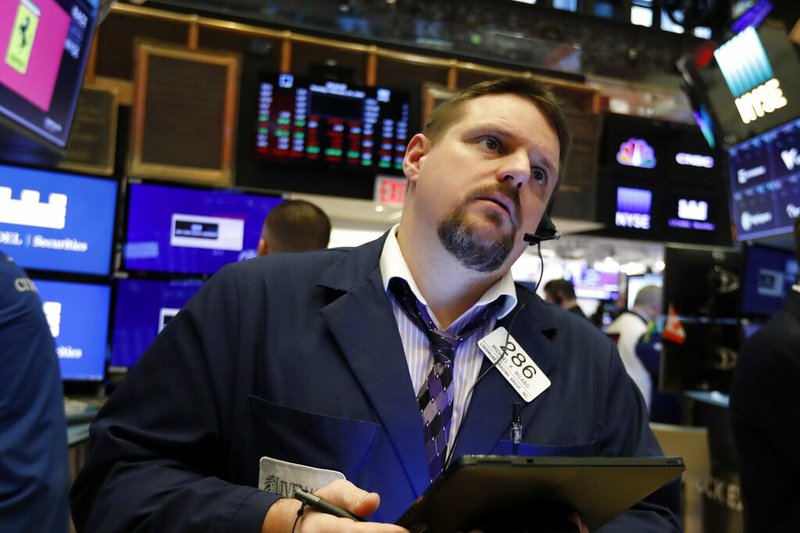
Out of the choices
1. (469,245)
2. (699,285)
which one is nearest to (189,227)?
(699,285)

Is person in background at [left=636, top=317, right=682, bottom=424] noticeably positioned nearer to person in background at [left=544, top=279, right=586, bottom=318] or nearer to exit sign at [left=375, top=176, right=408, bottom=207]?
person in background at [left=544, top=279, right=586, bottom=318]

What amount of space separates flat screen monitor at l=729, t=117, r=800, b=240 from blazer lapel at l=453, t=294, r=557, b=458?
2.43 metres

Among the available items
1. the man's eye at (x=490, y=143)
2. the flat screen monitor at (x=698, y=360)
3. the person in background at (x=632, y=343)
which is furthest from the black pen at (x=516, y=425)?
the person in background at (x=632, y=343)

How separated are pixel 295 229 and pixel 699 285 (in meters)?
2.34

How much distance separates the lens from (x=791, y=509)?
2.21 metres

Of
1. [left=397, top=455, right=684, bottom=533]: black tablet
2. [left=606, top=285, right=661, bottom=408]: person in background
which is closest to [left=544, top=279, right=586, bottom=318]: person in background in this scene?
[left=606, top=285, right=661, bottom=408]: person in background

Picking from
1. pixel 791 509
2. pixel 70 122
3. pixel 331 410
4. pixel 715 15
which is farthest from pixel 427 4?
pixel 331 410

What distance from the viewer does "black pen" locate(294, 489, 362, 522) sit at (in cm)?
99

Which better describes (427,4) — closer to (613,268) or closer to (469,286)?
(613,268)

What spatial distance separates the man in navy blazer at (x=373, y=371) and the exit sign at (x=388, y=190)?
3605 millimetres

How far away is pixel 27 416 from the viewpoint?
1.95 m

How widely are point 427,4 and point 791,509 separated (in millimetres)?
6509

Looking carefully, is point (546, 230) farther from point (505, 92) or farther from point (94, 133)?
point (94, 133)

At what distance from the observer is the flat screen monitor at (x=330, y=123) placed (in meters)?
4.94
